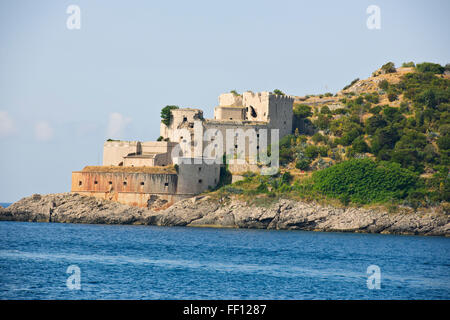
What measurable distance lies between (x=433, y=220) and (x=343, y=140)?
1493 cm

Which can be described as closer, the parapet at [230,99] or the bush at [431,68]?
the parapet at [230,99]

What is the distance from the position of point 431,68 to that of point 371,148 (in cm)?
2559

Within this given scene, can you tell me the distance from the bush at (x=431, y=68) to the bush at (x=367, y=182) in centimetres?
3027

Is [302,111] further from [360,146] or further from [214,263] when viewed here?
[214,263]

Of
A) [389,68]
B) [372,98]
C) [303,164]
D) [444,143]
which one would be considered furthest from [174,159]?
[389,68]

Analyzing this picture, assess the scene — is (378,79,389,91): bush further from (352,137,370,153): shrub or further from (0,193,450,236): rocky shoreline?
(0,193,450,236): rocky shoreline

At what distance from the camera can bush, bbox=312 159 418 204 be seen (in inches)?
2269

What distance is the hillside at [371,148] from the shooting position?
190 ft

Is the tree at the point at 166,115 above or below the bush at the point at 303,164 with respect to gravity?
above

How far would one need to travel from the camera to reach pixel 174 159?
195 feet

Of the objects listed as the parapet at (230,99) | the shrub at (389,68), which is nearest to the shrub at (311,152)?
the parapet at (230,99)

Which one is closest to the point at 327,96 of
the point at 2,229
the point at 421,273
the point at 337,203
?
the point at 337,203

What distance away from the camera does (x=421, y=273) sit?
34875 mm

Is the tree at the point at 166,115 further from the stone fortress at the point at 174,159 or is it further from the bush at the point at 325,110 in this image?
the bush at the point at 325,110
